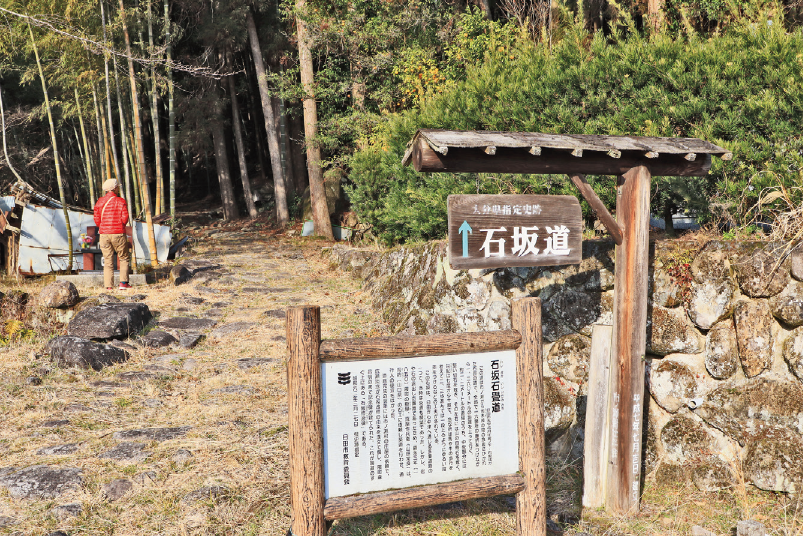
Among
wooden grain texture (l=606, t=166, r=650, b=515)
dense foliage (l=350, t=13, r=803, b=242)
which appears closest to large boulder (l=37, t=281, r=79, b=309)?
dense foliage (l=350, t=13, r=803, b=242)

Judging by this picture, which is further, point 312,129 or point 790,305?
point 312,129

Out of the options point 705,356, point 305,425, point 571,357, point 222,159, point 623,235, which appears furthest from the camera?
point 222,159

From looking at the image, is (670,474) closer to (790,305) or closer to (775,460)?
(775,460)

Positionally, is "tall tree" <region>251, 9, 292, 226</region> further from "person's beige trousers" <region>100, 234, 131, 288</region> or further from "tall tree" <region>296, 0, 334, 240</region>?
"person's beige trousers" <region>100, 234, 131, 288</region>

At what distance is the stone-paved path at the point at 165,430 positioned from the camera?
413 centimetres

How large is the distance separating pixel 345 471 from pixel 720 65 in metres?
4.77

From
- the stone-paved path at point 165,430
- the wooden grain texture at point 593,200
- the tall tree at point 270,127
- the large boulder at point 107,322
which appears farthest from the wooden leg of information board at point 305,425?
the tall tree at point 270,127

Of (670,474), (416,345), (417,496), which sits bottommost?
(670,474)

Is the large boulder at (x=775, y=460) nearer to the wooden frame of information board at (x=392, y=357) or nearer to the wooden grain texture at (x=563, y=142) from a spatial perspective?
the wooden frame of information board at (x=392, y=357)

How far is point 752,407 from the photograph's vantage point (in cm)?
461

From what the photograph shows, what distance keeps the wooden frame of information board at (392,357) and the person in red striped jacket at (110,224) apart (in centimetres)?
808

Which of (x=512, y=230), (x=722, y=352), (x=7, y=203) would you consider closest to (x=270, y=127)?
(x=7, y=203)

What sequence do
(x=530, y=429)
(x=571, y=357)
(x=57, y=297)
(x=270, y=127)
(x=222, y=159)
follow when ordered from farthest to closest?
(x=222, y=159) → (x=270, y=127) → (x=57, y=297) → (x=571, y=357) → (x=530, y=429)

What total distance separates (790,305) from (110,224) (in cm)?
976
